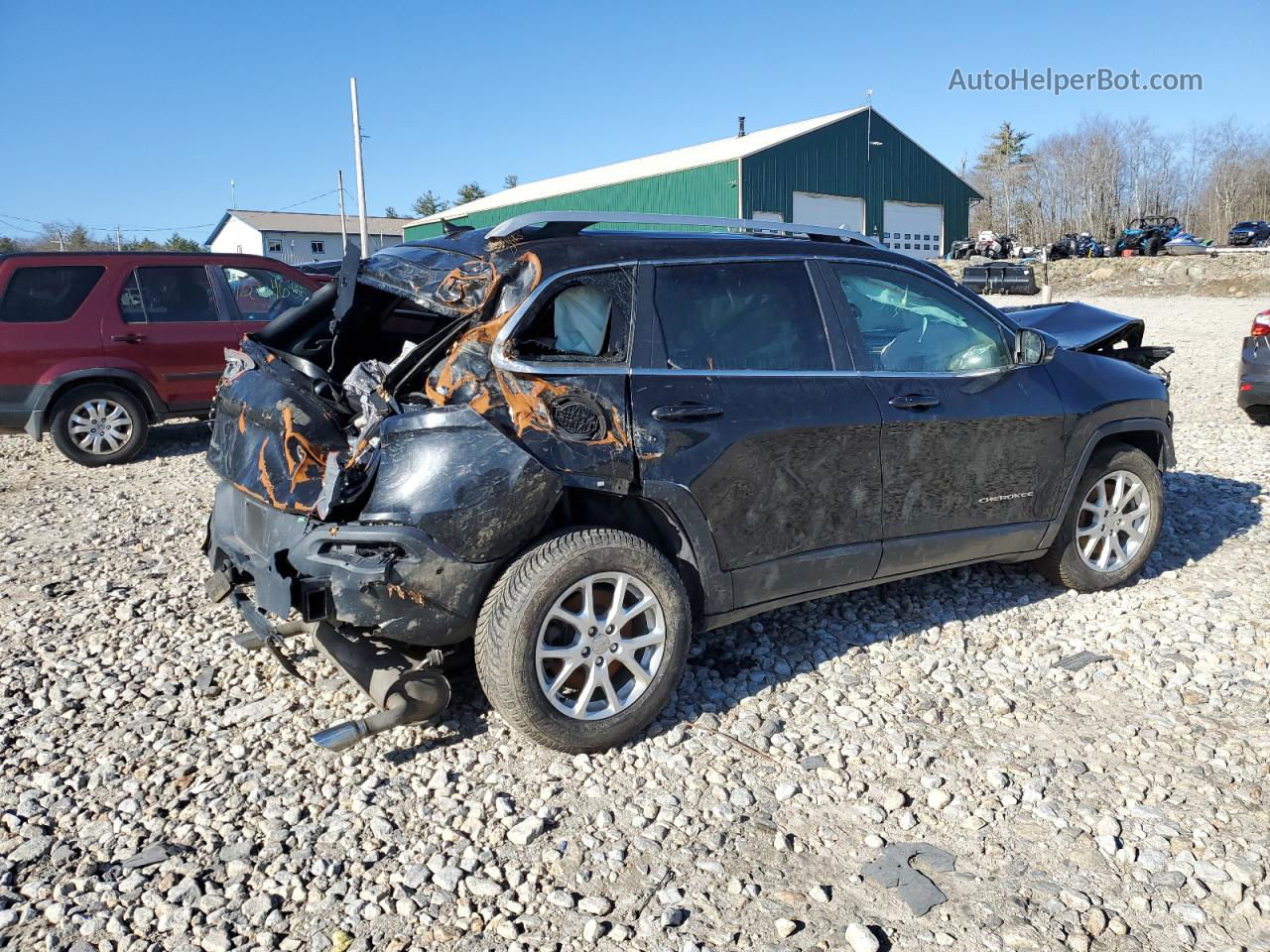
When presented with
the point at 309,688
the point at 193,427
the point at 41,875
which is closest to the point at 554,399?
the point at 309,688

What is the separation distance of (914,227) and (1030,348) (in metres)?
36.4

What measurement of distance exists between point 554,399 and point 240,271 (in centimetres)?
712

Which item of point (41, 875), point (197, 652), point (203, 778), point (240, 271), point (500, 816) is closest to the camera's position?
point (41, 875)

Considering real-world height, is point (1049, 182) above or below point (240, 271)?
above

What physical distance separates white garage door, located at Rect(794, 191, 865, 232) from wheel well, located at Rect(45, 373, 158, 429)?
94.1 ft

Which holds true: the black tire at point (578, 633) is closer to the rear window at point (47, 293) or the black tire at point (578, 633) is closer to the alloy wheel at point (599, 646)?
the alloy wheel at point (599, 646)

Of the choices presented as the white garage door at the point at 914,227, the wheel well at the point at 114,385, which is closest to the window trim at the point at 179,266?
the wheel well at the point at 114,385

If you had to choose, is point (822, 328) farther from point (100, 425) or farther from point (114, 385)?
point (100, 425)

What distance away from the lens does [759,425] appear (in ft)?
12.5

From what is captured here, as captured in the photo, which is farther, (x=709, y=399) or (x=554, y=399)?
(x=709, y=399)

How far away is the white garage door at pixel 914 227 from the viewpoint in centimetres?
3762

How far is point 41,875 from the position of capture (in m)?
2.91

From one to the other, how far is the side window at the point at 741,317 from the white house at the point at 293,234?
6230cm

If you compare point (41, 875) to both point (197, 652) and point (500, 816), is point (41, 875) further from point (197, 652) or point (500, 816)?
point (197, 652)
